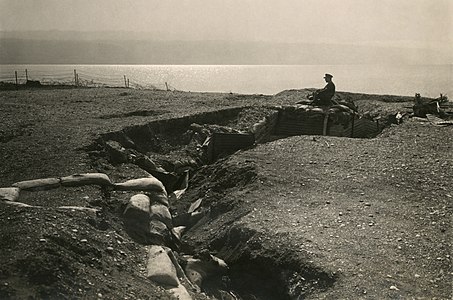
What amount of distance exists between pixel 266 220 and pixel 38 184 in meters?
3.68

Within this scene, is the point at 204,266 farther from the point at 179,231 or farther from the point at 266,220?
the point at 179,231

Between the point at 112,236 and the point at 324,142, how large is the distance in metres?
7.29

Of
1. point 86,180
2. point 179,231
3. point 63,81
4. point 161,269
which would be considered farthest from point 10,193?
point 63,81

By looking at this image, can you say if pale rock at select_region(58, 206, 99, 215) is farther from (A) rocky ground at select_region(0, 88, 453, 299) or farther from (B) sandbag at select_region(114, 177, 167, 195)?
(B) sandbag at select_region(114, 177, 167, 195)

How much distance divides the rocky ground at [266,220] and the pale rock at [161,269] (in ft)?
0.36

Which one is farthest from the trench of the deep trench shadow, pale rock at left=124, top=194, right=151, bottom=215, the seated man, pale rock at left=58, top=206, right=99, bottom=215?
pale rock at left=58, top=206, right=99, bottom=215

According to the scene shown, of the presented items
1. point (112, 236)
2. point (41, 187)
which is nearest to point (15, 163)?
point (41, 187)

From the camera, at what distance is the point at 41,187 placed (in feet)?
26.1

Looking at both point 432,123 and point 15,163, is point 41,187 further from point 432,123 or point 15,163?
point 432,123

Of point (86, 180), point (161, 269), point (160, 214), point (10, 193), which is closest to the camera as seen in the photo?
point (161, 269)

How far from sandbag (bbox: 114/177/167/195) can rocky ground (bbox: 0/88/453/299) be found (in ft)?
0.57

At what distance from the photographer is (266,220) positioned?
25.7 ft

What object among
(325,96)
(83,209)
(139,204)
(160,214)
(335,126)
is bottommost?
(160,214)

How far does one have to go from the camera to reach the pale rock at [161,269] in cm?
611
